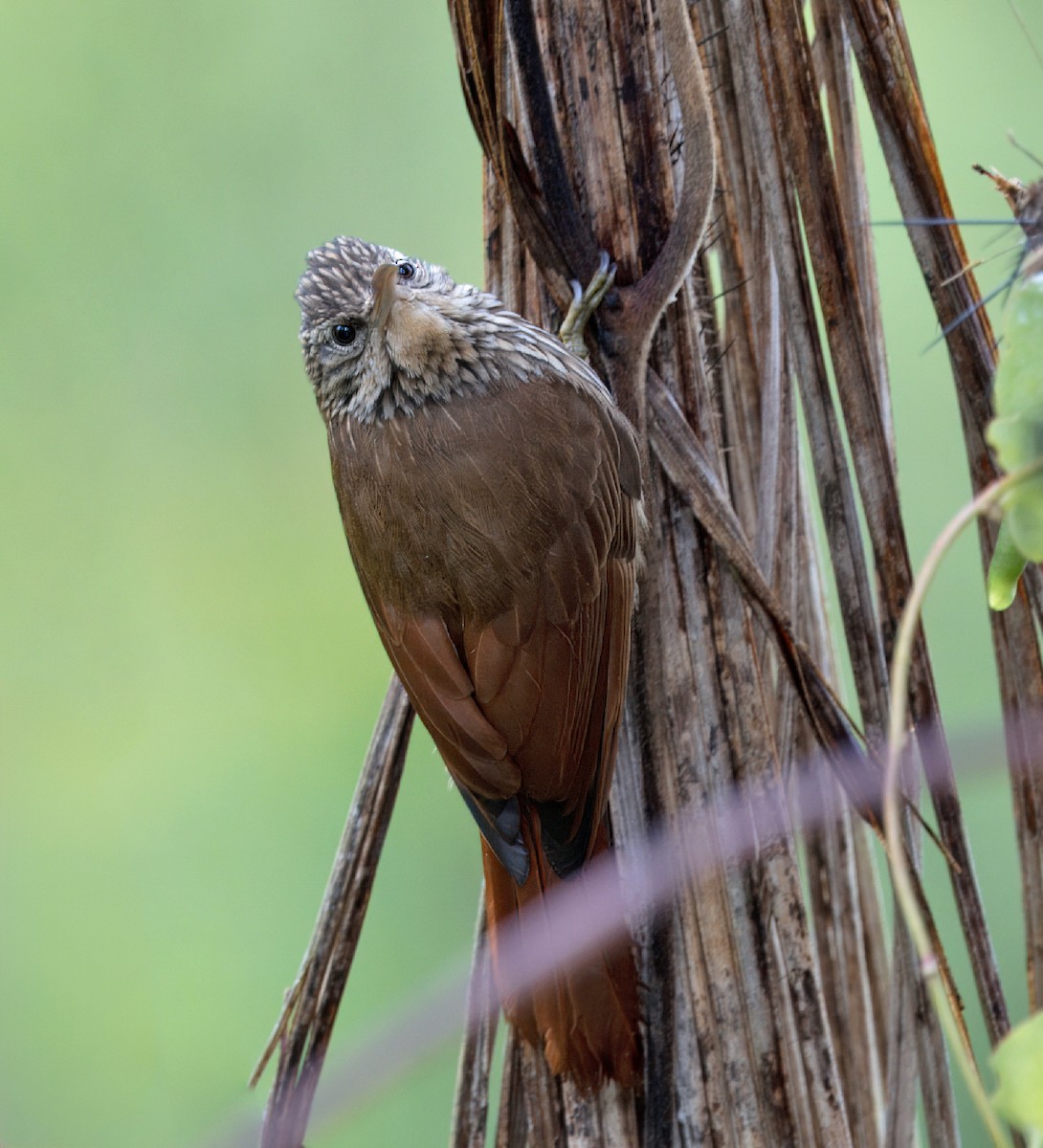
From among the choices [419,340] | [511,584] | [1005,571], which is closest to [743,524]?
[511,584]

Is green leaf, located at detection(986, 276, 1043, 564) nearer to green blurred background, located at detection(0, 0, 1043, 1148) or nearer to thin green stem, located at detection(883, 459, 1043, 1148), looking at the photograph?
thin green stem, located at detection(883, 459, 1043, 1148)

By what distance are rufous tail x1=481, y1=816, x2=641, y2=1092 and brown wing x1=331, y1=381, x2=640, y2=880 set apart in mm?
155

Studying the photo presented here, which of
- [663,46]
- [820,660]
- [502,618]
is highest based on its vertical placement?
[663,46]

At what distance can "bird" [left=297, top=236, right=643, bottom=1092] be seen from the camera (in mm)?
1541

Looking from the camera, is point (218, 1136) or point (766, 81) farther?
point (766, 81)

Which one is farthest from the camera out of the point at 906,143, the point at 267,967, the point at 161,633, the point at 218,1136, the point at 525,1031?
the point at 161,633

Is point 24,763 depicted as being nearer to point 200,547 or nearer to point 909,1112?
point 200,547

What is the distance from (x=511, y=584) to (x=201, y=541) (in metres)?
2.43

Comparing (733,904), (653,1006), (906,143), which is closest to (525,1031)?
(653,1006)

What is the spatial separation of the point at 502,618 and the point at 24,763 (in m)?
2.43

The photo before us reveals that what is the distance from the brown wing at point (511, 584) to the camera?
1591 millimetres

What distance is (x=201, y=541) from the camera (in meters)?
3.94

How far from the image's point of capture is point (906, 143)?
4.42ft

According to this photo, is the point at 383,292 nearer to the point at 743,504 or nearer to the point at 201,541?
the point at 743,504
